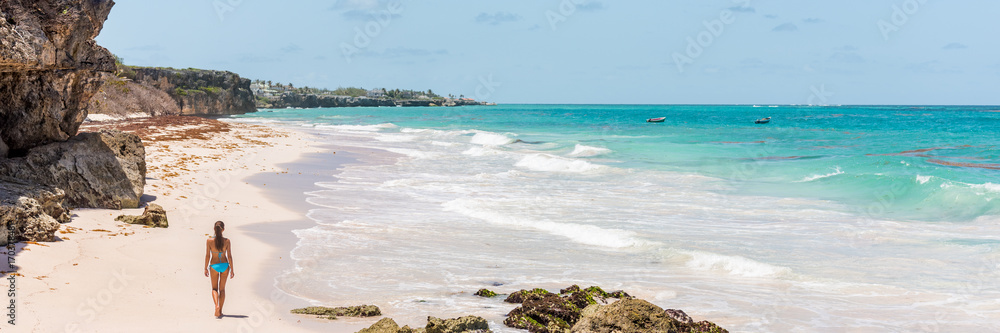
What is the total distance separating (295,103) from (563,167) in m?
144

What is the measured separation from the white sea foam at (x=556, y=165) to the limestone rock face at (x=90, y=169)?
1262 centimetres

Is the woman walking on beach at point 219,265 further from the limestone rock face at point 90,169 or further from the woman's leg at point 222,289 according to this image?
the limestone rock face at point 90,169

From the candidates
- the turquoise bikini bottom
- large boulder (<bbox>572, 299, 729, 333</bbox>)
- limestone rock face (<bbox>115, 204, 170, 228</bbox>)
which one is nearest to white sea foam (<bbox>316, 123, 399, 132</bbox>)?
limestone rock face (<bbox>115, 204, 170, 228</bbox>)

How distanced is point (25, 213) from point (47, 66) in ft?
8.21

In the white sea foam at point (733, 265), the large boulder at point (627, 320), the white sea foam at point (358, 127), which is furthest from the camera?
the white sea foam at point (358, 127)

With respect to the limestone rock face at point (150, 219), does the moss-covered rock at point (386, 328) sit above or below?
below

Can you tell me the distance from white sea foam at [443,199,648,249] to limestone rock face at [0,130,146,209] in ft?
17.5

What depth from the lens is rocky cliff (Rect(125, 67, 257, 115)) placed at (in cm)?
7812

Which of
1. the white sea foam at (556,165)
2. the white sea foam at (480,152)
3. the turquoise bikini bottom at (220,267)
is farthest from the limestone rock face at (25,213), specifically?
the white sea foam at (480,152)

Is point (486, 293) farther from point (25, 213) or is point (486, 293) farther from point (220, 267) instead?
point (25, 213)

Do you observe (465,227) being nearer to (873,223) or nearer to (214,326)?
(214,326)

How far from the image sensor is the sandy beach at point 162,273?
18.1ft

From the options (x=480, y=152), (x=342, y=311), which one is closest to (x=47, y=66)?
(x=342, y=311)

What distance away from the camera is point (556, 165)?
2147cm
